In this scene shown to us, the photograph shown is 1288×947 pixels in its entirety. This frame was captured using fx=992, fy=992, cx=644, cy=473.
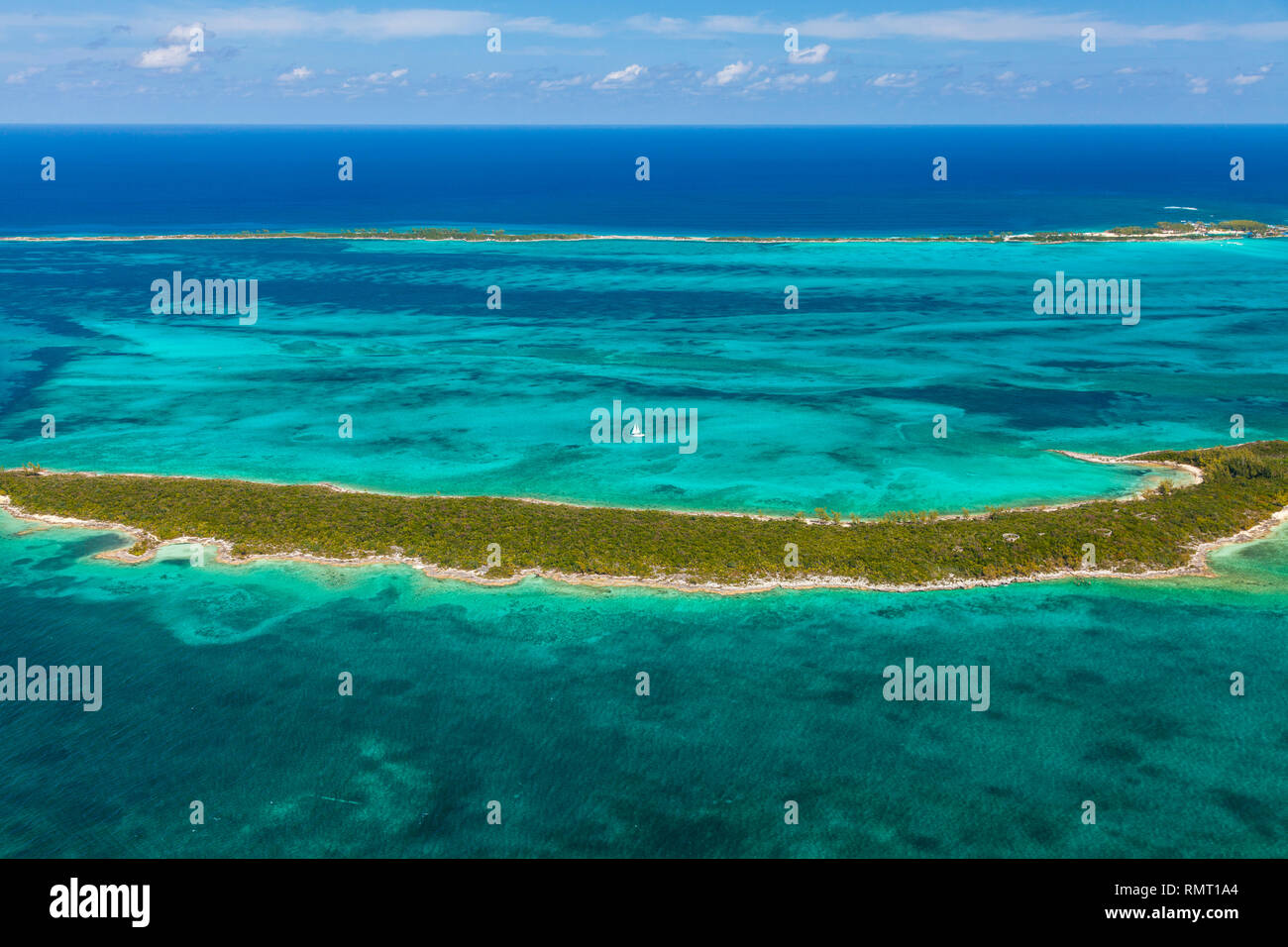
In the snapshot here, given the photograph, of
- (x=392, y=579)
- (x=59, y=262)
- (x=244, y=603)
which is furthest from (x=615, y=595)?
(x=59, y=262)

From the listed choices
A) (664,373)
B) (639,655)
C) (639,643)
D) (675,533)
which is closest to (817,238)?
(664,373)

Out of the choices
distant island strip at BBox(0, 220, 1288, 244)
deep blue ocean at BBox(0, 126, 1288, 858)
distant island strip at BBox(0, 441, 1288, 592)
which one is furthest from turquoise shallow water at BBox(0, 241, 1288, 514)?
distant island strip at BBox(0, 220, 1288, 244)

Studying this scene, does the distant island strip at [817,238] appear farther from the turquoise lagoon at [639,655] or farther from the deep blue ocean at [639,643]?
the turquoise lagoon at [639,655]

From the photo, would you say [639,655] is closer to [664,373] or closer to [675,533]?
[675,533]

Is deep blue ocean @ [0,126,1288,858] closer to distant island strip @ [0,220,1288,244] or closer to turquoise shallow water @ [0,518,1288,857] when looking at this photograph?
turquoise shallow water @ [0,518,1288,857]

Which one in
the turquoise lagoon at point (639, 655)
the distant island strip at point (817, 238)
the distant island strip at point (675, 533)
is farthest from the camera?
the distant island strip at point (817, 238)

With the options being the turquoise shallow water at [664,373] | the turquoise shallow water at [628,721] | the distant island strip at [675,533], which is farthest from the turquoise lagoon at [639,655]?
the distant island strip at [675,533]

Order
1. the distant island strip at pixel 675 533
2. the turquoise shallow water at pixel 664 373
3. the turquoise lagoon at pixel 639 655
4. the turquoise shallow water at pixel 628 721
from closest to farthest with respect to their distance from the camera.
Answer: the turquoise shallow water at pixel 628 721
the turquoise lagoon at pixel 639 655
the distant island strip at pixel 675 533
the turquoise shallow water at pixel 664 373

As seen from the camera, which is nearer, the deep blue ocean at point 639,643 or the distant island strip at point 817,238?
the deep blue ocean at point 639,643
